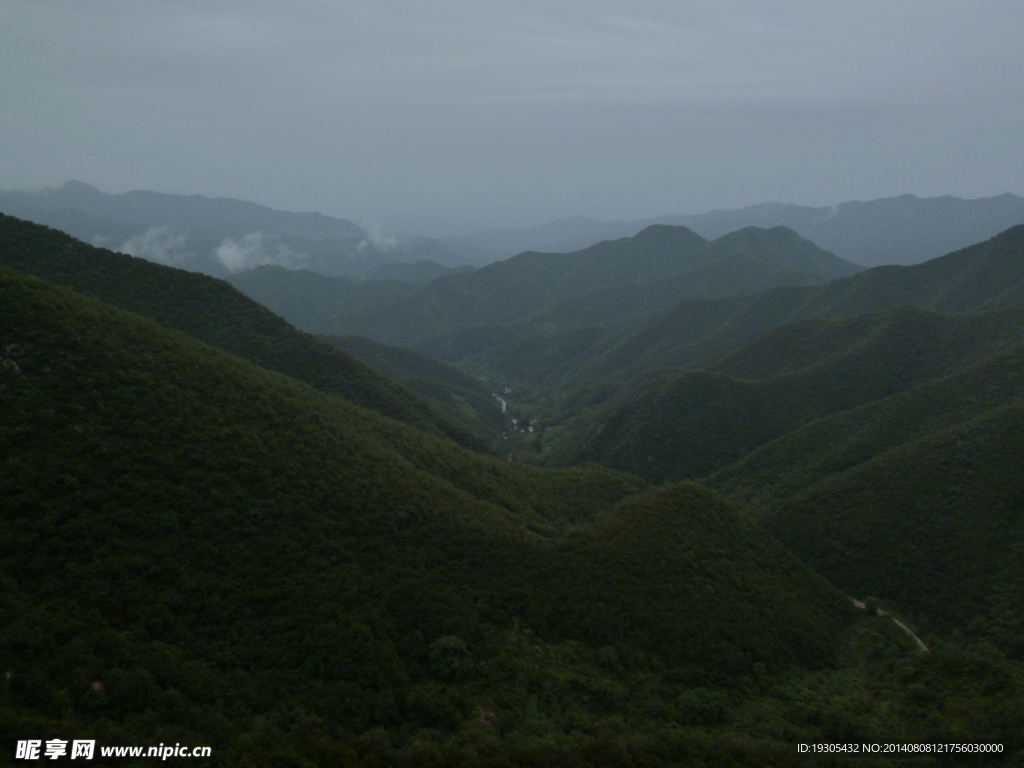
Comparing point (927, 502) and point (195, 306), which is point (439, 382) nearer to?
point (195, 306)

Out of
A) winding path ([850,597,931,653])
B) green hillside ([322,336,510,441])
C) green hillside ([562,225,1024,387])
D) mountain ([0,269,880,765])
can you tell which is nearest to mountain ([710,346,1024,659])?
winding path ([850,597,931,653])

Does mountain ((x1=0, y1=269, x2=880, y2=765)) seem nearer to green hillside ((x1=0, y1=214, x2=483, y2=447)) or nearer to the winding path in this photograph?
the winding path

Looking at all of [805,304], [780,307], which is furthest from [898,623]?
[780,307]

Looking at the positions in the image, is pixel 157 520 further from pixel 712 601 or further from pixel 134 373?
pixel 712 601

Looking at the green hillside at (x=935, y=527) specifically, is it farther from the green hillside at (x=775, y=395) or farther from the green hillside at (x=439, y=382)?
the green hillside at (x=439, y=382)

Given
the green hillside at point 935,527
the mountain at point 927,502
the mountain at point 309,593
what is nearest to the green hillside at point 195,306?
the mountain at point 309,593
